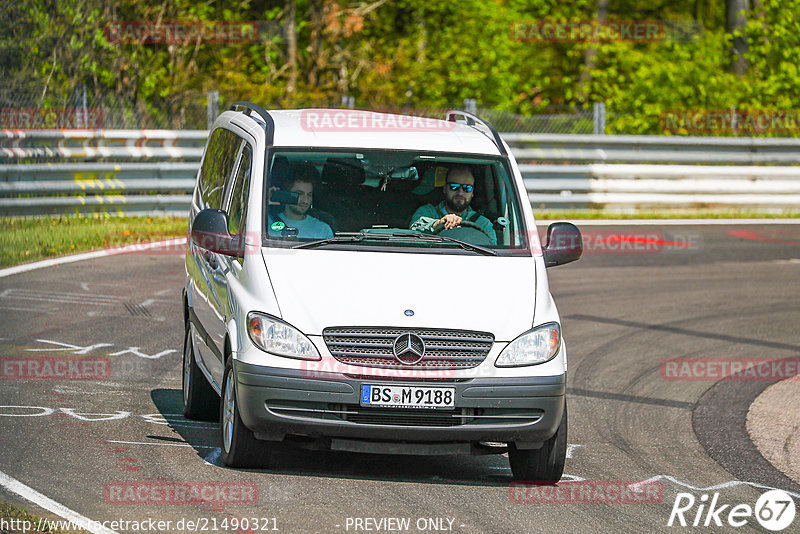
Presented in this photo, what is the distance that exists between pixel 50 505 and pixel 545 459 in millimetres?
2650

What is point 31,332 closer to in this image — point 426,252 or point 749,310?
point 426,252

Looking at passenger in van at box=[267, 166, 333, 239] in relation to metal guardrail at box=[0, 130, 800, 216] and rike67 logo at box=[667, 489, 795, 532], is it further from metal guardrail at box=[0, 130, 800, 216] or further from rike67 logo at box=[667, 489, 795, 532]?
metal guardrail at box=[0, 130, 800, 216]

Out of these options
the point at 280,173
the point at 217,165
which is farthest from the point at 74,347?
the point at 280,173

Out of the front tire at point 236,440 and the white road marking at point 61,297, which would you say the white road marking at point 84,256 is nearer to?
the white road marking at point 61,297

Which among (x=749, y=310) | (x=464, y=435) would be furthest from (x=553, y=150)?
(x=464, y=435)

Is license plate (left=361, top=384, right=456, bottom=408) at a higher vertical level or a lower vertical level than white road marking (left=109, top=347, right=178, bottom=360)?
higher

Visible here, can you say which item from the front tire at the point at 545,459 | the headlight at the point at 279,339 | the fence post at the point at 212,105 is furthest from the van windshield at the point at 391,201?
the fence post at the point at 212,105

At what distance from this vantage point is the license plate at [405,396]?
6.93 meters

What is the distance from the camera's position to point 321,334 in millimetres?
6934

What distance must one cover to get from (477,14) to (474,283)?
3100 cm

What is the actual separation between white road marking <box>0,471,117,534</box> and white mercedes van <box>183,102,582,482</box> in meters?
1.09

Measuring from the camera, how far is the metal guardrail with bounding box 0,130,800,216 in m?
18.3

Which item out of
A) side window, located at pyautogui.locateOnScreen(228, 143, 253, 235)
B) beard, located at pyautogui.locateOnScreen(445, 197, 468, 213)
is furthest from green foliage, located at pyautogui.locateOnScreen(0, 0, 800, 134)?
beard, located at pyautogui.locateOnScreen(445, 197, 468, 213)

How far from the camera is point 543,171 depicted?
22250 millimetres
